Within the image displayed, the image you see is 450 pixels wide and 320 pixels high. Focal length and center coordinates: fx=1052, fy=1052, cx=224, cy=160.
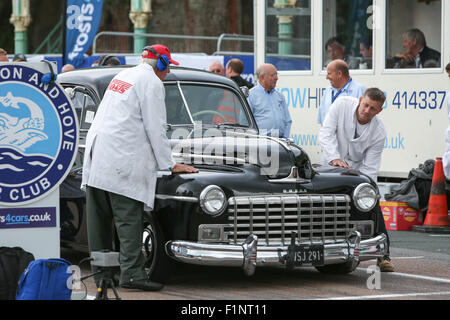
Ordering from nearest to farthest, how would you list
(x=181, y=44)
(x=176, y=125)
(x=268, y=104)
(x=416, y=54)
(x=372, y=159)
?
1. (x=176, y=125)
2. (x=372, y=159)
3. (x=268, y=104)
4. (x=416, y=54)
5. (x=181, y=44)

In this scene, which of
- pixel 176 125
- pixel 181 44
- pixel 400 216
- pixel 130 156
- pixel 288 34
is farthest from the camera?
pixel 181 44

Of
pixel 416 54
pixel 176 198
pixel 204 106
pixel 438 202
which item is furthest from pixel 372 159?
pixel 416 54

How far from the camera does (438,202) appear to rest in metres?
12.6

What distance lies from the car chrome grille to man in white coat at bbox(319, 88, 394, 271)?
1202 mm

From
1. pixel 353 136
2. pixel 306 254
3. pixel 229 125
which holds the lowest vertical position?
pixel 306 254

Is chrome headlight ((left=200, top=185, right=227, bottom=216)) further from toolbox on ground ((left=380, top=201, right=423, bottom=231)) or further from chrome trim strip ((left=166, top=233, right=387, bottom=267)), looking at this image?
toolbox on ground ((left=380, top=201, right=423, bottom=231))

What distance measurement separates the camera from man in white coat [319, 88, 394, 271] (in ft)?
31.7

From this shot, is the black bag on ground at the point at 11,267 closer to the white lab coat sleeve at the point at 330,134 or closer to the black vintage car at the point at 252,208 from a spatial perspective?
the black vintage car at the point at 252,208

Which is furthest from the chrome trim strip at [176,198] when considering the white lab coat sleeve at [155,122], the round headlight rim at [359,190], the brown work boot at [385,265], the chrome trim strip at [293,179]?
the brown work boot at [385,265]

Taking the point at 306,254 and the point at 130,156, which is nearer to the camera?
the point at 130,156

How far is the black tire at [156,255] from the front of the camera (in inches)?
317

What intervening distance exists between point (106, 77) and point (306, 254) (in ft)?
8.42

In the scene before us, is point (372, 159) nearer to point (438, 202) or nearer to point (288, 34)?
point (438, 202)

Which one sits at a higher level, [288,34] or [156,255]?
[288,34]
